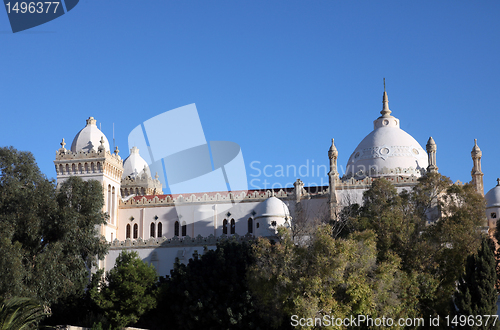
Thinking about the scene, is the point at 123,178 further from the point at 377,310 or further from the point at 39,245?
the point at 377,310

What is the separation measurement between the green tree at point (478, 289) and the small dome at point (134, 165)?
121 ft

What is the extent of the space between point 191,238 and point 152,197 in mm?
8518

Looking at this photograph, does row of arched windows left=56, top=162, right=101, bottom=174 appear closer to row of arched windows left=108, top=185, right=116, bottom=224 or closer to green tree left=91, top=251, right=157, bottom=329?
row of arched windows left=108, top=185, right=116, bottom=224

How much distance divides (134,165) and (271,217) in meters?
21.9

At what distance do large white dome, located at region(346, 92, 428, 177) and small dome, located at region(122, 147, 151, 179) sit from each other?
20.5 meters

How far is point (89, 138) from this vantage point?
55.0m

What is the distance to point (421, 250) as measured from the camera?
36.0 metres

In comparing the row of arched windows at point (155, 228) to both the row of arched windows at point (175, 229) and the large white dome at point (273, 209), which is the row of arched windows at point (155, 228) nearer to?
the row of arched windows at point (175, 229)

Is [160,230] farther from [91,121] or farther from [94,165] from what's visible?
[91,121]

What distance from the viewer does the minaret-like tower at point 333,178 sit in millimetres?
→ 50731

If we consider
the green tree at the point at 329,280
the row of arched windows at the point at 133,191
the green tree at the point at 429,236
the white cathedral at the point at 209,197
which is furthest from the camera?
the row of arched windows at the point at 133,191

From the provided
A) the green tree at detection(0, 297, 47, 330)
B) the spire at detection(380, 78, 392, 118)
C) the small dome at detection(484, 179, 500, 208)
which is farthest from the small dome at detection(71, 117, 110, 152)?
the small dome at detection(484, 179, 500, 208)

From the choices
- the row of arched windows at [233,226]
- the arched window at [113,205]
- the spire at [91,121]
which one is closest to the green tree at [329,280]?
the row of arched windows at [233,226]

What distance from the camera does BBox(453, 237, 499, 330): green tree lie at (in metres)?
31.5
